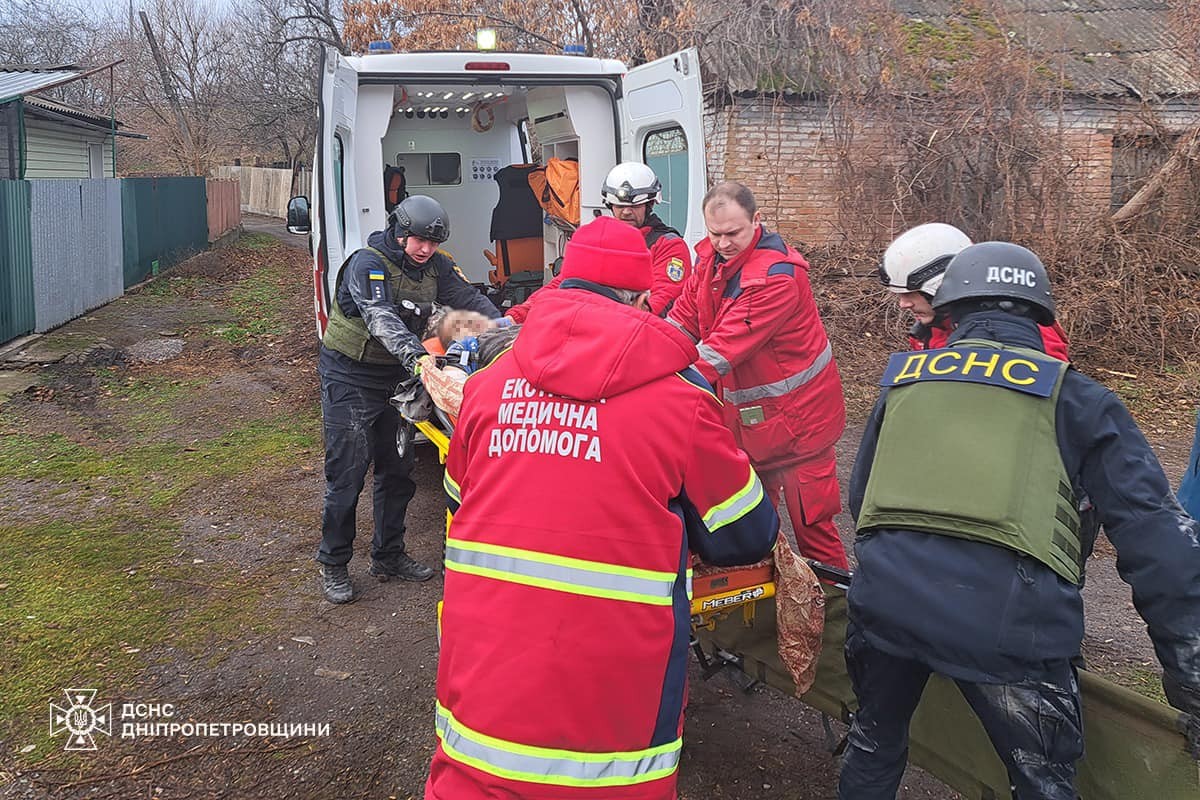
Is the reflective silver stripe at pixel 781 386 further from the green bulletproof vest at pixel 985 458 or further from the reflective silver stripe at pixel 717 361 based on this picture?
the green bulletproof vest at pixel 985 458

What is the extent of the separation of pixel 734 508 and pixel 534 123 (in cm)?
608

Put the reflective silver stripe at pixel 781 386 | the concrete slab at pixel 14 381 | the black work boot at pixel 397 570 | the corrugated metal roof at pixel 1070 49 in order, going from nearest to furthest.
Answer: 1. the reflective silver stripe at pixel 781 386
2. the black work boot at pixel 397 570
3. the concrete slab at pixel 14 381
4. the corrugated metal roof at pixel 1070 49

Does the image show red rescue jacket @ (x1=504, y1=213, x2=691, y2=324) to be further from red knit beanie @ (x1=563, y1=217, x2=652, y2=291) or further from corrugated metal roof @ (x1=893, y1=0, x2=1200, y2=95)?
corrugated metal roof @ (x1=893, y1=0, x2=1200, y2=95)

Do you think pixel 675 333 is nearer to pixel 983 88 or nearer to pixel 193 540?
pixel 193 540

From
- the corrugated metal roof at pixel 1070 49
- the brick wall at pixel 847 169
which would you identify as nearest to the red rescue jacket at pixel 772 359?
the brick wall at pixel 847 169

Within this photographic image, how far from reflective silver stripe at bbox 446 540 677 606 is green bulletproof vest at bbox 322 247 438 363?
2528 millimetres

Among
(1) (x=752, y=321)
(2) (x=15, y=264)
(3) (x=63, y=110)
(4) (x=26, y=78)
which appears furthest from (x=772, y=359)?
(3) (x=63, y=110)

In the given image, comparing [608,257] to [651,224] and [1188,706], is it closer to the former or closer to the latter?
[1188,706]

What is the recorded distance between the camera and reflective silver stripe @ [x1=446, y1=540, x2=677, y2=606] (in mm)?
1866

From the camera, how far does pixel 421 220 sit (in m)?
4.22

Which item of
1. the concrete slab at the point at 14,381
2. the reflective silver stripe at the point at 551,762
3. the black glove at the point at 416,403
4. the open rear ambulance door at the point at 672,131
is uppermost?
the open rear ambulance door at the point at 672,131

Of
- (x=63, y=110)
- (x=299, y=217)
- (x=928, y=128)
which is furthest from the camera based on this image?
(x=63, y=110)

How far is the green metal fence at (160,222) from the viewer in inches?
627

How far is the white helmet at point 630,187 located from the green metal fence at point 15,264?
8.64 metres
